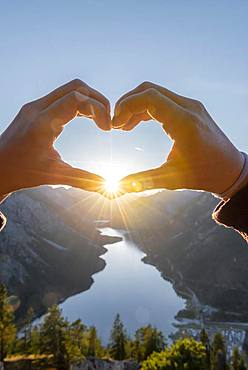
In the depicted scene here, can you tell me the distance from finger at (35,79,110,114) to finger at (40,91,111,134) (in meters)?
0.03

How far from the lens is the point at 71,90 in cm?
205

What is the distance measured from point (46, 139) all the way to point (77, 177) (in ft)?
0.82

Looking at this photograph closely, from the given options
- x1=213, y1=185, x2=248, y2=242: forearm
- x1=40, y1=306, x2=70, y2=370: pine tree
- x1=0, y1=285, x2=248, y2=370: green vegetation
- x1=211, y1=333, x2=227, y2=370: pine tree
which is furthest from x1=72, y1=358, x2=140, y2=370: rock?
x1=213, y1=185, x2=248, y2=242: forearm

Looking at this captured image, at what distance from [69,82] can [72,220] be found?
552 feet

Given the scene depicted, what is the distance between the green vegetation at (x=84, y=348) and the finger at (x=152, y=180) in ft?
98.2

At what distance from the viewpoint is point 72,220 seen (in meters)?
168

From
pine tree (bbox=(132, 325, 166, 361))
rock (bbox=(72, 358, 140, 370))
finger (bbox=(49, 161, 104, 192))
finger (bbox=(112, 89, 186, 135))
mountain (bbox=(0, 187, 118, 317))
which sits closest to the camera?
finger (bbox=(112, 89, 186, 135))

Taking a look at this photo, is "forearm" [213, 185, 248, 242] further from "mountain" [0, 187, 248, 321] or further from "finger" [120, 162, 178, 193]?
"mountain" [0, 187, 248, 321]

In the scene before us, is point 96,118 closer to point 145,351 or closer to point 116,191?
point 116,191

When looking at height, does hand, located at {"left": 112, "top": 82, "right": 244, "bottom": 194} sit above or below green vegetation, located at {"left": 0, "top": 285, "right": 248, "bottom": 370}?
below

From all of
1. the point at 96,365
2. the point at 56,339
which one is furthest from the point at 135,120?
the point at 56,339

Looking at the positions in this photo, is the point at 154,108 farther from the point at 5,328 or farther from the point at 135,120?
the point at 5,328

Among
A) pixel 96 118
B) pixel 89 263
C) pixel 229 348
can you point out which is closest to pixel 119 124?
pixel 96 118

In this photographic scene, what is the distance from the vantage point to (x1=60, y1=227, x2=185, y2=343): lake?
10275 centimetres
